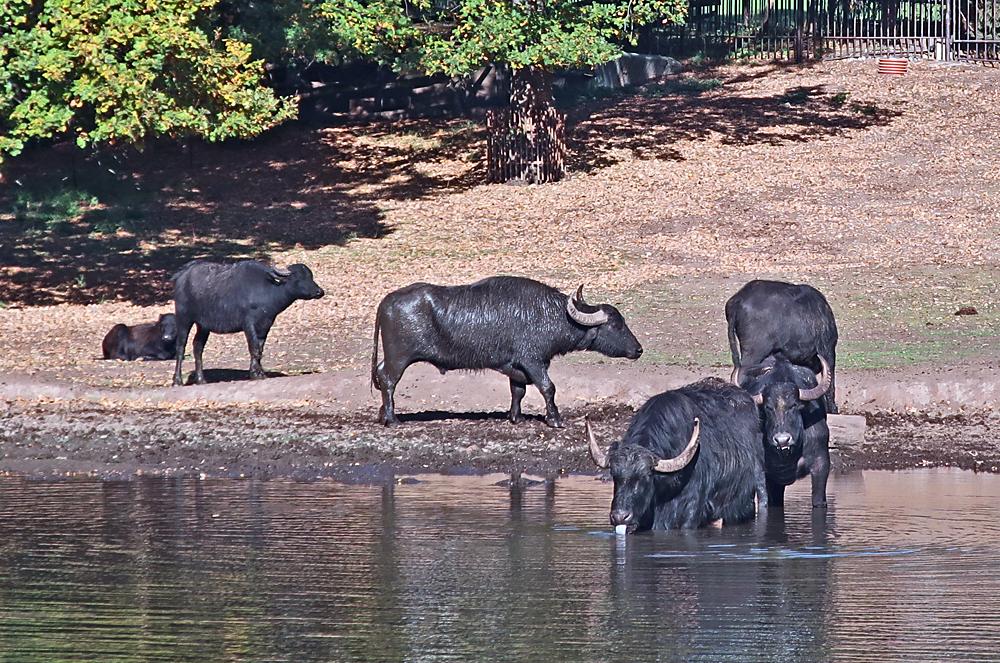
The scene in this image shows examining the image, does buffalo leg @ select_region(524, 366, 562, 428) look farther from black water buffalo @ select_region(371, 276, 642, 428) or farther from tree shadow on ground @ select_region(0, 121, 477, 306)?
tree shadow on ground @ select_region(0, 121, 477, 306)

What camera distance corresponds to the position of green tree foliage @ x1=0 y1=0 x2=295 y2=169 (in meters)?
23.6

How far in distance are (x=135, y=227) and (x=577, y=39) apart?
8638mm

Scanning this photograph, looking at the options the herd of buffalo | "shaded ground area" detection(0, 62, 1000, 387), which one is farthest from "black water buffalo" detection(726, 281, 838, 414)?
"shaded ground area" detection(0, 62, 1000, 387)

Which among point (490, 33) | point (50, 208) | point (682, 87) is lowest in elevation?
point (50, 208)

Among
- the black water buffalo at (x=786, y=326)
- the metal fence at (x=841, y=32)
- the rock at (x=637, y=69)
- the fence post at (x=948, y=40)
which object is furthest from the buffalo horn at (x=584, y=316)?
the fence post at (x=948, y=40)

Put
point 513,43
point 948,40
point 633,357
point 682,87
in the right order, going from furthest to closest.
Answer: point 948,40 < point 682,87 < point 513,43 < point 633,357

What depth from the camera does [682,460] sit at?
38.4ft

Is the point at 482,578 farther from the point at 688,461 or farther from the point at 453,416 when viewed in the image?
the point at 453,416

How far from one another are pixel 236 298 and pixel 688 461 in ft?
31.5

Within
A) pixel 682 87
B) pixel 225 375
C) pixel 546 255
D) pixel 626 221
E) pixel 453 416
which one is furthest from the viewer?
pixel 682 87

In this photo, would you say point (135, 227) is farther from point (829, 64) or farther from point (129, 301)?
point (829, 64)

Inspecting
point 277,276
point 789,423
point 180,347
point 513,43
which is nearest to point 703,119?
point 513,43

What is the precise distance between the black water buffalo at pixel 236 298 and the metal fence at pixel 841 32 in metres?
21.9

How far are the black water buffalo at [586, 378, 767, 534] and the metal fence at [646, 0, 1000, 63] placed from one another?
2764 centimetres
